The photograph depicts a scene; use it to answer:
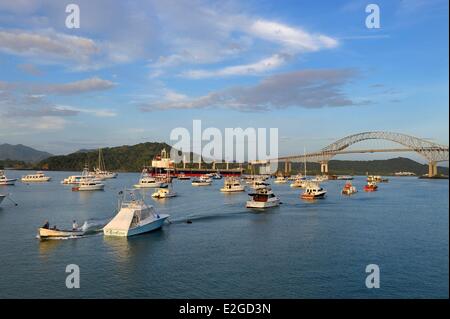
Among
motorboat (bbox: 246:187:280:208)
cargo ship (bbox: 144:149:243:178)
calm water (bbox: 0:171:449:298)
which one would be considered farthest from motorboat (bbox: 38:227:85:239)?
cargo ship (bbox: 144:149:243:178)

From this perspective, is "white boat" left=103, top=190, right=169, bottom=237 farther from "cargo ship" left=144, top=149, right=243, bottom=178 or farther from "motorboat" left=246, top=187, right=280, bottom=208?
"cargo ship" left=144, top=149, right=243, bottom=178

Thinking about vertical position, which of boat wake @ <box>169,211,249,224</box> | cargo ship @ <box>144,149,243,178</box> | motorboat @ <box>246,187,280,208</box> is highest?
cargo ship @ <box>144,149,243,178</box>

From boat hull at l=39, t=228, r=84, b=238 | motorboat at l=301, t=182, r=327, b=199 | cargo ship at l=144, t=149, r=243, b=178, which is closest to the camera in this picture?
boat hull at l=39, t=228, r=84, b=238

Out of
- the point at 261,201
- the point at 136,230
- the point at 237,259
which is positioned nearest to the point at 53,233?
the point at 136,230

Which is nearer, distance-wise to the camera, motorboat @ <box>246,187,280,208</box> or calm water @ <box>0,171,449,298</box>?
calm water @ <box>0,171,449,298</box>

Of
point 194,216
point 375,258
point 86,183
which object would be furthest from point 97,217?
point 86,183

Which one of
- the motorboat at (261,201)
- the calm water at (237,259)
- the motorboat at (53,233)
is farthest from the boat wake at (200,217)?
the motorboat at (53,233)

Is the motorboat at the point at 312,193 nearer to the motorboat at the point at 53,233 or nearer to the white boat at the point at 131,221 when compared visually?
the white boat at the point at 131,221
